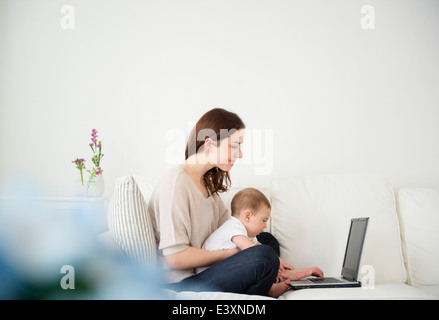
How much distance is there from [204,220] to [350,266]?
0.65 meters

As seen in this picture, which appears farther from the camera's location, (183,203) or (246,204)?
(246,204)

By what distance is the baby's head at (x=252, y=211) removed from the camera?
1470 mm

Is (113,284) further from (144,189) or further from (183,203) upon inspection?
(144,189)

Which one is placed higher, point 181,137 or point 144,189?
point 181,137

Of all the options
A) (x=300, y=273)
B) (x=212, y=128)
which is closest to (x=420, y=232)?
(x=300, y=273)

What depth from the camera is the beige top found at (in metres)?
1.23

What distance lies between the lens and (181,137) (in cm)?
221

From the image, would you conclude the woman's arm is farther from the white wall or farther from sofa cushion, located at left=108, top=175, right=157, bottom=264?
the white wall

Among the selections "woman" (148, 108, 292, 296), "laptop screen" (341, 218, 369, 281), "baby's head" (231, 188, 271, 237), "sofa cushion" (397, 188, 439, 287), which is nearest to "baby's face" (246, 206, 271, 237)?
"baby's head" (231, 188, 271, 237)

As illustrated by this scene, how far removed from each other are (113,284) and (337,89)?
1.93 m

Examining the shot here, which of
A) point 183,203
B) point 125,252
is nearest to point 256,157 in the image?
point 183,203

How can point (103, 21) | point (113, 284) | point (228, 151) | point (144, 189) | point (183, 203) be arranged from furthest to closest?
point (103, 21) → point (144, 189) → point (228, 151) → point (183, 203) → point (113, 284)

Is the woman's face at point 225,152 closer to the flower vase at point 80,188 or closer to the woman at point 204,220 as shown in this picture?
the woman at point 204,220

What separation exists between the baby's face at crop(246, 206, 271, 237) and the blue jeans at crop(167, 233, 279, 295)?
27 centimetres
